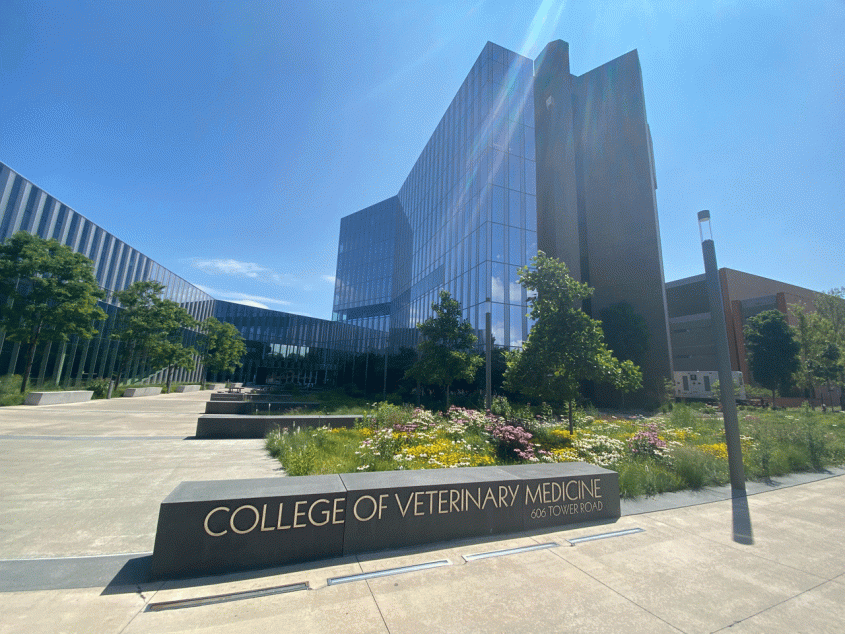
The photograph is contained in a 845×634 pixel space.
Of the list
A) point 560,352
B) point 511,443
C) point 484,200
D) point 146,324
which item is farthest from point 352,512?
point 146,324

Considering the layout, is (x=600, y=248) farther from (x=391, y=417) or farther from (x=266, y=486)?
(x=266, y=486)

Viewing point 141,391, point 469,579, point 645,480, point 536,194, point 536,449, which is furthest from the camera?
point 536,194

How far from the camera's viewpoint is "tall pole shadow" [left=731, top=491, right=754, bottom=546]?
496cm

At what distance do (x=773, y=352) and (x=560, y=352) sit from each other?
36.7 meters

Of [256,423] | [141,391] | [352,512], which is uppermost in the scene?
[352,512]

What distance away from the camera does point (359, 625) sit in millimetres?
2857

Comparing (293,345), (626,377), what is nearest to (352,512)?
(626,377)

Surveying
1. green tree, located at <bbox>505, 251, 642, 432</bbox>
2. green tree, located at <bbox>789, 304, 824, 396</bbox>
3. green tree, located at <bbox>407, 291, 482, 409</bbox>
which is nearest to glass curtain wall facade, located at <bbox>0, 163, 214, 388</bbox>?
green tree, located at <bbox>407, 291, 482, 409</bbox>

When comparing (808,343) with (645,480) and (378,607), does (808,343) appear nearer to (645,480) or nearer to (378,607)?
(645,480)

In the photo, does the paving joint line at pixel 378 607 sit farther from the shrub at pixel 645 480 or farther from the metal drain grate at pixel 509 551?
the shrub at pixel 645 480

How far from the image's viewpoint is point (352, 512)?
13.7 ft

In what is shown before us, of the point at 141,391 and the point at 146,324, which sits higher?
the point at 146,324

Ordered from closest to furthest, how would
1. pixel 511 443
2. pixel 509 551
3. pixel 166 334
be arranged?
pixel 509 551, pixel 511 443, pixel 166 334

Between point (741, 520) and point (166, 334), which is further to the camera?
point (166, 334)
